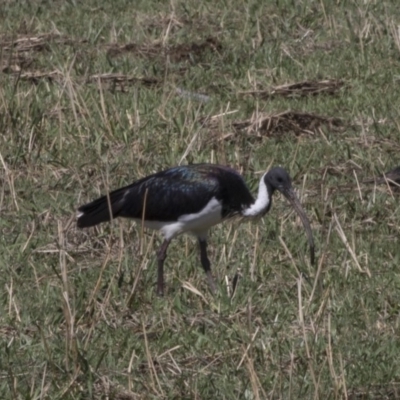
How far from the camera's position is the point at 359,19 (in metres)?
13.4

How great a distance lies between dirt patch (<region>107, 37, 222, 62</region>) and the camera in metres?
12.9

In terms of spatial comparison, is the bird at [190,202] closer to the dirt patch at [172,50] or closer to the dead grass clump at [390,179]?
the dead grass clump at [390,179]

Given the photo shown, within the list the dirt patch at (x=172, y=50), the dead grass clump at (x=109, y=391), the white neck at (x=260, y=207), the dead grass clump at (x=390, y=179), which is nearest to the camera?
the dead grass clump at (x=109, y=391)

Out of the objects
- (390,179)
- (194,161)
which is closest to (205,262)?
(390,179)

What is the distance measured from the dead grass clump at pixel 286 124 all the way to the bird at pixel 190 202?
2239 millimetres

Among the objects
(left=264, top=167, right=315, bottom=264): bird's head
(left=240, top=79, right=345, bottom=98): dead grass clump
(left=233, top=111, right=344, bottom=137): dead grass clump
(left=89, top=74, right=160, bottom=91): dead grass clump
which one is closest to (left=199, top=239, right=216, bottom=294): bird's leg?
(left=264, top=167, right=315, bottom=264): bird's head

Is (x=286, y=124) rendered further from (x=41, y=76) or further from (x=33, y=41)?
(x=33, y=41)

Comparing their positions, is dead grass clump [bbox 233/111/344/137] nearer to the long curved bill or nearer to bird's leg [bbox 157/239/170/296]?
the long curved bill

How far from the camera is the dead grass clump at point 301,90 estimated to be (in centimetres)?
1189

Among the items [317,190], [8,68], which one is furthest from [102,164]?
[8,68]

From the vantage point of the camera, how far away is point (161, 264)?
8414 mm

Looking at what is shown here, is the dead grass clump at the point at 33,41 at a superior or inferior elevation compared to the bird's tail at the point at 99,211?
inferior

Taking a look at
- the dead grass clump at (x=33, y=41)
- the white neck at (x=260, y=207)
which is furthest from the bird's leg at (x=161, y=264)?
the dead grass clump at (x=33, y=41)

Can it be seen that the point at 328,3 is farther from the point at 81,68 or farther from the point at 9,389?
the point at 9,389
